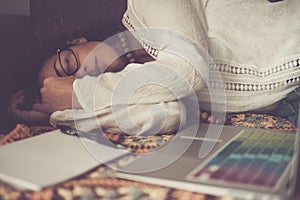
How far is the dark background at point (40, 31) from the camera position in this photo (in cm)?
107

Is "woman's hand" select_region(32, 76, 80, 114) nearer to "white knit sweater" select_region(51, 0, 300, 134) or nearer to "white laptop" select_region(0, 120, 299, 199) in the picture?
"white knit sweater" select_region(51, 0, 300, 134)

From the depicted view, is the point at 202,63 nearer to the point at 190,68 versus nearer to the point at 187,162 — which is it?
the point at 190,68

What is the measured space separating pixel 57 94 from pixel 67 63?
11cm

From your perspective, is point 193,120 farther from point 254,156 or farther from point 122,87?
point 254,156

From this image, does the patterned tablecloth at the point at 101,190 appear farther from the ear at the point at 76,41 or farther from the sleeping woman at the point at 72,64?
the ear at the point at 76,41

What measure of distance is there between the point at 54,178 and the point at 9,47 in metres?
0.59

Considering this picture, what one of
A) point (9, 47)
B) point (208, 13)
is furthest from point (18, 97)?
point (208, 13)

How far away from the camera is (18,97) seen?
108 centimetres

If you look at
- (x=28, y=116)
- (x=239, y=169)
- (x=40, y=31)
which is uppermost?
(x=40, y=31)

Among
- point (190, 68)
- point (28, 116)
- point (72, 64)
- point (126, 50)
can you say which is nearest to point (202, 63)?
point (190, 68)

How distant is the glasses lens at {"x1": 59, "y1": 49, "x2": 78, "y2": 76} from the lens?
1071 millimetres

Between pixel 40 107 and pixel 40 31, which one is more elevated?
pixel 40 31

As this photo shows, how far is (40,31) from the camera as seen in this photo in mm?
1138

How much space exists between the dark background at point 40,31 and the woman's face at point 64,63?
0.03 m
